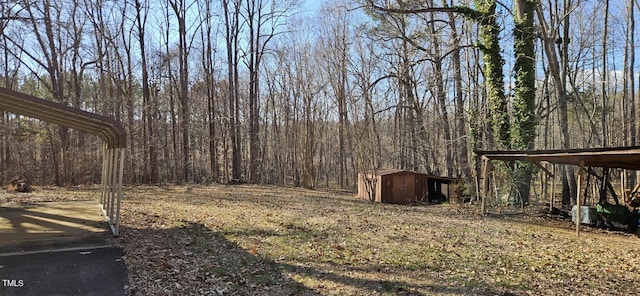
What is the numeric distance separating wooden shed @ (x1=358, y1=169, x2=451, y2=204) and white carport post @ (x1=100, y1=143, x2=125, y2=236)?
9868 millimetres

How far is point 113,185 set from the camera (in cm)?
710

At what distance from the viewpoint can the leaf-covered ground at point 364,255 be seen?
16.2 ft

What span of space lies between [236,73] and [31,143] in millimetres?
11039

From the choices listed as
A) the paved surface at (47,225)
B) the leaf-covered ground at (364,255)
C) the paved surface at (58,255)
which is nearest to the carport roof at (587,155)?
the leaf-covered ground at (364,255)

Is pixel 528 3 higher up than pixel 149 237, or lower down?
higher up

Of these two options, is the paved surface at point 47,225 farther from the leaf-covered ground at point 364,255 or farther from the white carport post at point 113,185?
the leaf-covered ground at point 364,255

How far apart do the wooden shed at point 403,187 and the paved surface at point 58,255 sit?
1029 cm

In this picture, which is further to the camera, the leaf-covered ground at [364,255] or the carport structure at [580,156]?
the carport structure at [580,156]

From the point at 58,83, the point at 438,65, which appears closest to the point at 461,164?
the point at 438,65

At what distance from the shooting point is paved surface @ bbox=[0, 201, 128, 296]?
4.63 m

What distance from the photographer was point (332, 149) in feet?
101

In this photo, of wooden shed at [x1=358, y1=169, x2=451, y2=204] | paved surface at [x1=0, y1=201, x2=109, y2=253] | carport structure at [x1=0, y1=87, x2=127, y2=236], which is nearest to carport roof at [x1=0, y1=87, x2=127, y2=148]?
carport structure at [x1=0, y1=87, x2=127, y2=236]

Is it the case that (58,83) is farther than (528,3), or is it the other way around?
(58,83)

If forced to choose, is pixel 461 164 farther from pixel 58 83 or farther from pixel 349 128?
pixel 58 83
